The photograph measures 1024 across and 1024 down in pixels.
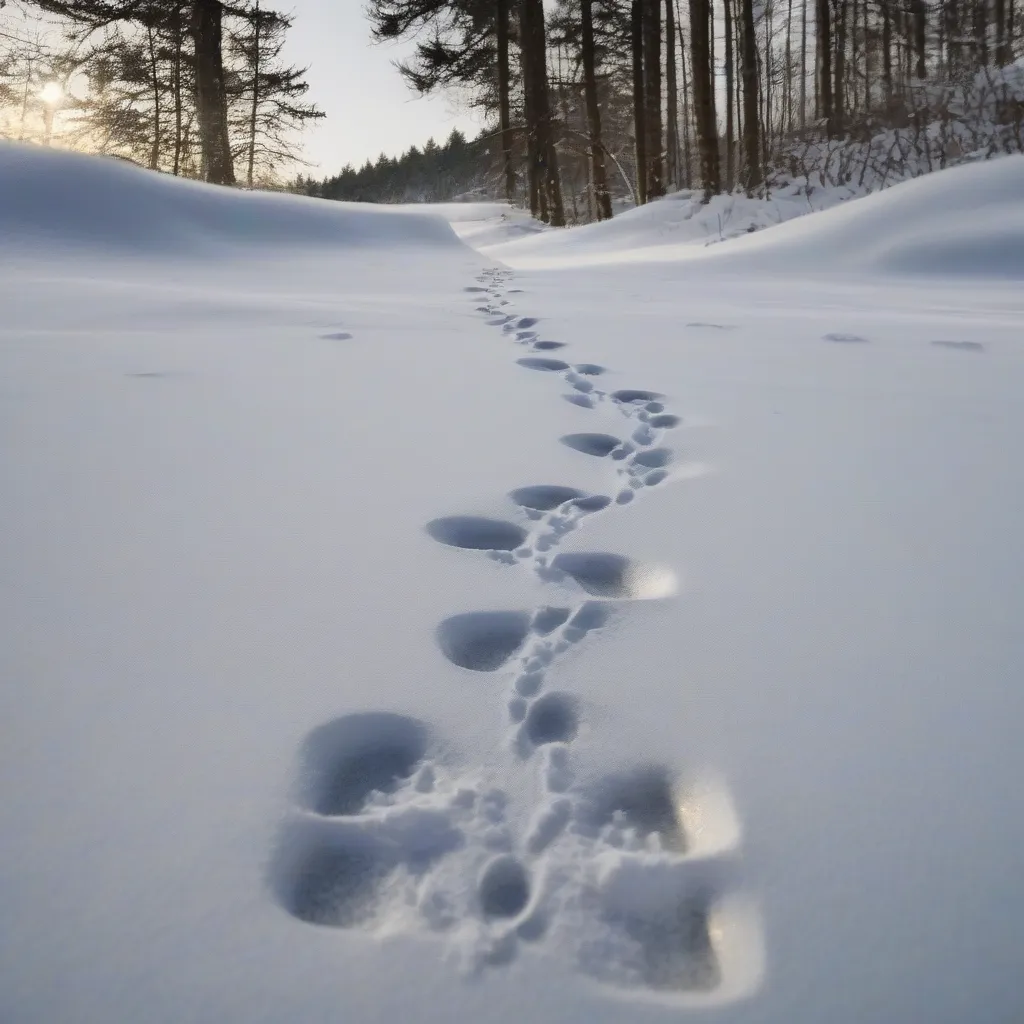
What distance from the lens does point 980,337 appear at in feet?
7.18

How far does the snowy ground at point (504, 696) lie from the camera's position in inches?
17.8

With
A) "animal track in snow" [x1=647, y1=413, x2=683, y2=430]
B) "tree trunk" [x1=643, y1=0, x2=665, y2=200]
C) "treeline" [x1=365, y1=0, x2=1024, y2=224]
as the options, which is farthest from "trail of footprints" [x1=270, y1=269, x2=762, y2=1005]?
"tree trunk" [x1=643, y1=0, x2=665, y2=200]

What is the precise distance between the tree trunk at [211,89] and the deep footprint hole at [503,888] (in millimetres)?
10473

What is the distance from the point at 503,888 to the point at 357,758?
0.58ft

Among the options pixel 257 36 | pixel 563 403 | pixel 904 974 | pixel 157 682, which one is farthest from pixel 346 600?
pixel 257 36

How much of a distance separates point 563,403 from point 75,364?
1.02 m

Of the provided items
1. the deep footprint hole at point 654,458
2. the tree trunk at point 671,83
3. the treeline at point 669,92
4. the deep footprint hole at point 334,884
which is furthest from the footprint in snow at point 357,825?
the tree trunk at point 671,83

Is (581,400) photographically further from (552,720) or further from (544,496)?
(552,720)

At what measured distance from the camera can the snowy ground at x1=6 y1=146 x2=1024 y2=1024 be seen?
45 cm

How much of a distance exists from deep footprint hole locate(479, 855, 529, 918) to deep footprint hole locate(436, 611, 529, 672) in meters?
0.24

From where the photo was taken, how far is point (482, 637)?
2.65 feet

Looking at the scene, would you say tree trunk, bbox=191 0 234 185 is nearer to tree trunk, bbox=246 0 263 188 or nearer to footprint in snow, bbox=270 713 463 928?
tree trunk, bbox=246 0 263 188

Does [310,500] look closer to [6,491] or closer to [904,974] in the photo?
[6,491]

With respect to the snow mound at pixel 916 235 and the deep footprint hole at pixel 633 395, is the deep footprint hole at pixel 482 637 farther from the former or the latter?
the snow mound at pixel 916 235
